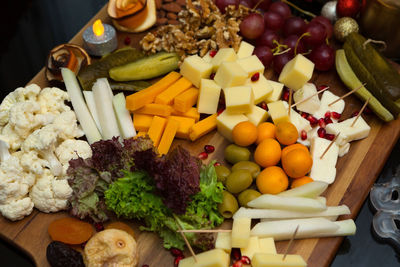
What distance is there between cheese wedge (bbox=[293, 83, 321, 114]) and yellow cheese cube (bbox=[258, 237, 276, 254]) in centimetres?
105

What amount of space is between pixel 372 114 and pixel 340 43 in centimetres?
72

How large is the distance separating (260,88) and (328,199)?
91 cm

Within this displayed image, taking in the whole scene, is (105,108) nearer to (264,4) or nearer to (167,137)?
(167,137)

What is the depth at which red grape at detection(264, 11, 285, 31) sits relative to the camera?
3.60 m

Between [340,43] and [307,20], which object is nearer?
[340,43]

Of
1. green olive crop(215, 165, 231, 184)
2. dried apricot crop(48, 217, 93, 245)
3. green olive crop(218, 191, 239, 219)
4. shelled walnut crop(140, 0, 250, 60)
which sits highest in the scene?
shelled walnut crop(140, 0, 250, 60)

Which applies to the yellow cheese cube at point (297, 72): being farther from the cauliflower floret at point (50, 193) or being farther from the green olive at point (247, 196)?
the cauliflower floret at point (50, 193)

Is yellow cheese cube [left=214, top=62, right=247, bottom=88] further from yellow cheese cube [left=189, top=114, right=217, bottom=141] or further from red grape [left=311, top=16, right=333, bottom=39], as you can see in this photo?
red grape [left=311, top=16, right=333, bottom=39]

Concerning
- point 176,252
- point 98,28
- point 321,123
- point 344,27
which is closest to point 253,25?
point 344,27

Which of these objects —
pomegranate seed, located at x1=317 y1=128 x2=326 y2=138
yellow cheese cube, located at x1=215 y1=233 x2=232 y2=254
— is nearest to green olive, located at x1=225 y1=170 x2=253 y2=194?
yellow cheese cube, located at x1=215 y1=233 x2=232 y2=254

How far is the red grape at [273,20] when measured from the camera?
142 inches

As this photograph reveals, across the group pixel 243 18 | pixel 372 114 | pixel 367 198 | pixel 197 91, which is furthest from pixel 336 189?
pixel 243 18

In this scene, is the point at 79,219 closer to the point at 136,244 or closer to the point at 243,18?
the point at 136,244

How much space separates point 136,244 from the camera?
264 centimetres
